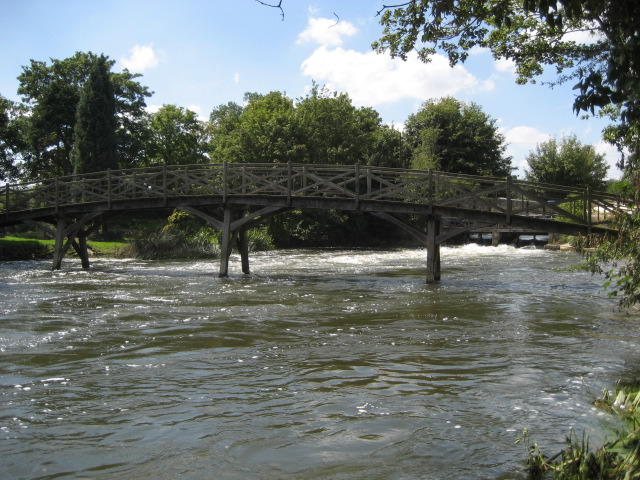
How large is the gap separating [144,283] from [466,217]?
9053mm

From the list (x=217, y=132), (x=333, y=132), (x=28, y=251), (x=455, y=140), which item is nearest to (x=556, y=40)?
(x=28, y=251)

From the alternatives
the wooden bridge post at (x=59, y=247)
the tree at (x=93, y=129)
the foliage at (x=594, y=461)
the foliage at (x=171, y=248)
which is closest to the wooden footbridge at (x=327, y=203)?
the wooden bridge post at (x=59, y=247)

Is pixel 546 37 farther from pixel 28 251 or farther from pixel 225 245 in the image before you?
pixel 28 251

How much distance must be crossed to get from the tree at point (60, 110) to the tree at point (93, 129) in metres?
1.16

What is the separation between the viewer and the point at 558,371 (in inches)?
268

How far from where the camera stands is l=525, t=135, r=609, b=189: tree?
1860 inches

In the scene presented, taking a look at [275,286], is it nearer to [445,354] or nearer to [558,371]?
[445,354]

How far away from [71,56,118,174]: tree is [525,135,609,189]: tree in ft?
107

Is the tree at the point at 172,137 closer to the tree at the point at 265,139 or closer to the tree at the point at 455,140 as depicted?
the tree at the point at 265,139

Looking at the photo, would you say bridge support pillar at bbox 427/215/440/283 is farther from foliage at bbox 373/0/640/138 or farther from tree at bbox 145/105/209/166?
tree at bbox 145/105/209/166

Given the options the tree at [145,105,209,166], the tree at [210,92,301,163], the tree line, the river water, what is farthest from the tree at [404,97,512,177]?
the river water

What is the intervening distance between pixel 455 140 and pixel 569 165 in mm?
8928

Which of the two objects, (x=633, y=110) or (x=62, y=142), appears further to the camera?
(x=62, y=142)

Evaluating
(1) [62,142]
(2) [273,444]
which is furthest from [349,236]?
(2) [273,444]
